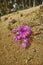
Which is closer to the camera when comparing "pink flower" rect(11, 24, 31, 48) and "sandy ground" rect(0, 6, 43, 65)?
"sandy ground" rect(0, 6, 43, 65)

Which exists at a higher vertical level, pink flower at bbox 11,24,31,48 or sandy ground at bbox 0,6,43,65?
pink flower at bbox 11,24,31,48

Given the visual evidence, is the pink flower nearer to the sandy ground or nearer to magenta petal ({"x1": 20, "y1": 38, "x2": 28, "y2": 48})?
magenta petal ({"x1": 20, "y1": 38, "x2": 28, "y2": 48})

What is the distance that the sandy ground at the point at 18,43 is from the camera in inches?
286

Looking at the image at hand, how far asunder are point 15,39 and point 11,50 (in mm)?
427

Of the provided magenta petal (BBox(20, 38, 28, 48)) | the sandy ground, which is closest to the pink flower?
magenta petal (BBox(20, 38, 28, 48))

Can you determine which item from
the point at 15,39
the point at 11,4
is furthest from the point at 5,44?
the point at 11,4

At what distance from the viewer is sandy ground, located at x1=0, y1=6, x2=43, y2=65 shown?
726 centimetres

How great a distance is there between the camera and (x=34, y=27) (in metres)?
8.30

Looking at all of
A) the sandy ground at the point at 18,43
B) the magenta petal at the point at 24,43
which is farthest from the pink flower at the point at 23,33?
the sandy ground at the point at 18,43

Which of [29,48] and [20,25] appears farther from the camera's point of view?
[20,25]

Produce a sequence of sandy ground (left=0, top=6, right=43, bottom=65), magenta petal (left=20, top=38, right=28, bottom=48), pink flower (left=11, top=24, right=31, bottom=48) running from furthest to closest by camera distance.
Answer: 1. pink flower (left=11, top=24, right=31, bottom=48)
2. magenta petal (left=20, top=38, right=28, bottom=48)
3. sandy ground (left=0, top=6, right=43, bottom=65)

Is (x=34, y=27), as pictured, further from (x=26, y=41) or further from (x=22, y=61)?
(x=22, y=61)

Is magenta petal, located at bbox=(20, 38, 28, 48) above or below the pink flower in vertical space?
below

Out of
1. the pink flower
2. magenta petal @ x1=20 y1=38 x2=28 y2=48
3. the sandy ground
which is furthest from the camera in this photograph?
the pink flower
